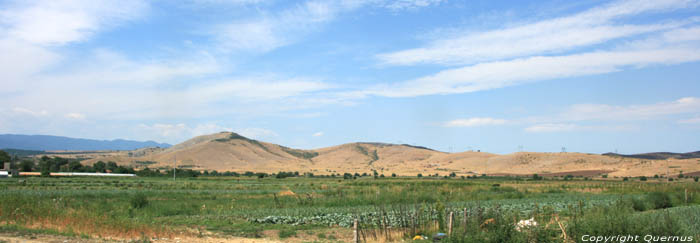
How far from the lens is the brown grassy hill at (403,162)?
391 ft

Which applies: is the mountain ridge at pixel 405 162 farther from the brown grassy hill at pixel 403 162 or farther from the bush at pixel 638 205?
the bush at pixel 638 205

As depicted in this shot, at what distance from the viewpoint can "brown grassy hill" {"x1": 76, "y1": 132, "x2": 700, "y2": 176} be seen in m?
119

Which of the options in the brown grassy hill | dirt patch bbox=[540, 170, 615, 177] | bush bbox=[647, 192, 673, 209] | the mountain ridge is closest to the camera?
bush bbox=[647, 192, 673, 209]

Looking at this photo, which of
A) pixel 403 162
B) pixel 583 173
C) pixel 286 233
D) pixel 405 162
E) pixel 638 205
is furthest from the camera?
pixel 403 162

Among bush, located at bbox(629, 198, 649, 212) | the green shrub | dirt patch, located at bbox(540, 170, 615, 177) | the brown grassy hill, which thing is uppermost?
the brown grassy hill

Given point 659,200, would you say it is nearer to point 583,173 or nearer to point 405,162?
point 583,173

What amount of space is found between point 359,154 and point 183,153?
2665 inches

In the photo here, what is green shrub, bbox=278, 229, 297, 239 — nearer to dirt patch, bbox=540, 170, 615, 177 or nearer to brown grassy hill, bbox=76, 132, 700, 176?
dirt patch, bbox=540, 170, 615, 177

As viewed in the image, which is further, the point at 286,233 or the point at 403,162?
the point at 403,162

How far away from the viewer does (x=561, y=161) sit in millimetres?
132250

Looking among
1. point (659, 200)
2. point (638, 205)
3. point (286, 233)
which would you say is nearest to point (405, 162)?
point (659, 200)

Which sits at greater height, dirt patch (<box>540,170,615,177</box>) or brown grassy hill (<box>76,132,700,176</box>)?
brown grassy hill (<box>76,132,700,176</box>)

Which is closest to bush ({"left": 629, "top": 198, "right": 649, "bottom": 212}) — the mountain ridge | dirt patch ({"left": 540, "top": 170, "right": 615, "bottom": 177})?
dirt patch ({"left": 540, "top": 170, "right": 615, "bottom": 177})

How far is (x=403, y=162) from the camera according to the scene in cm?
17612
